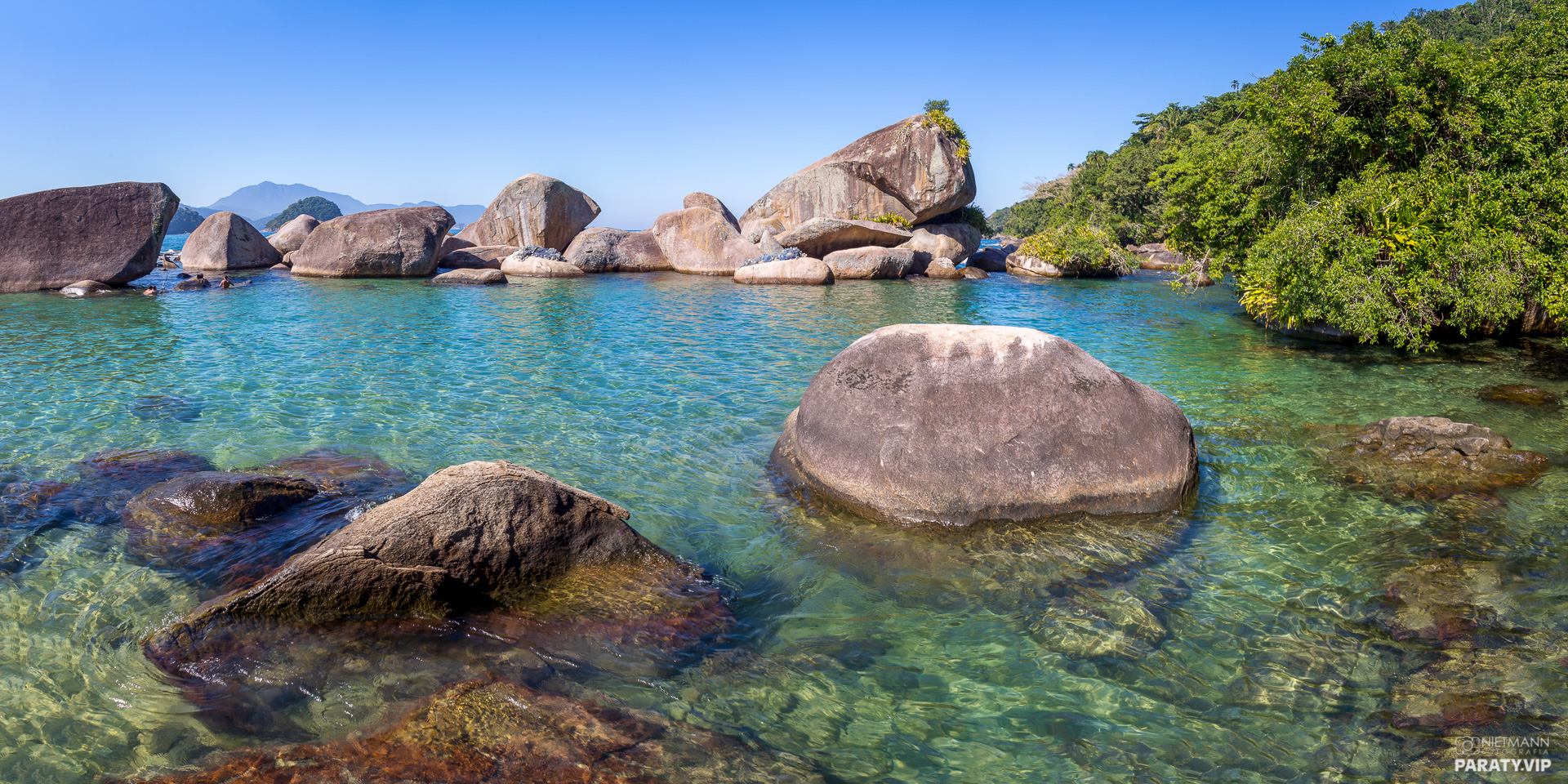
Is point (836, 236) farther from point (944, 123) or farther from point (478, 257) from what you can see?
point (478, 257)

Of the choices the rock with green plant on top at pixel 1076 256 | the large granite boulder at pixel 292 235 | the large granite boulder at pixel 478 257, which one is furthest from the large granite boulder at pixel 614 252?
the rock with green plant on top at pixel 1076 256

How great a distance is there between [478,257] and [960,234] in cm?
2425

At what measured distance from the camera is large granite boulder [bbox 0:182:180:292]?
24.8m

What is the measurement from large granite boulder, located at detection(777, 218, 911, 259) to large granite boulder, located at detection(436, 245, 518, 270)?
1324cm

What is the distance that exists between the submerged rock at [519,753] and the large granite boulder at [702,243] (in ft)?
105

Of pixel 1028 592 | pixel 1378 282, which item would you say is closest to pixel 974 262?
pixel 1378 282

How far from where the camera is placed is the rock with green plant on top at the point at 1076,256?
3466 centimetres

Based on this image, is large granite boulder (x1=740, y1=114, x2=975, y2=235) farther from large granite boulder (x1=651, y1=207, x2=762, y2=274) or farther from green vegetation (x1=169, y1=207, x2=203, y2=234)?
green vegetation (x1=169, y1=207, x2=203, y2=234)

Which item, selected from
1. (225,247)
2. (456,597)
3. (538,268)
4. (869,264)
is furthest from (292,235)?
(456,597)

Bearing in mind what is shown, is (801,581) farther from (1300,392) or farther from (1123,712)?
(1300,392)

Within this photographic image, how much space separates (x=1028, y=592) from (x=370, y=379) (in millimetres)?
10870

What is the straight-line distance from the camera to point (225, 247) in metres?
35.4

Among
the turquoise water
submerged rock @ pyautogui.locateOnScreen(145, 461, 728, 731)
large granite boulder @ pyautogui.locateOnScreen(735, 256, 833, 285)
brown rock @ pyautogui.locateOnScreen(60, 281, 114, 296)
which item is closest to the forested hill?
the turquoise water

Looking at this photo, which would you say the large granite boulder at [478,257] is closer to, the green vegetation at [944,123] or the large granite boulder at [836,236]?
the large granite boulder at [836,236]
